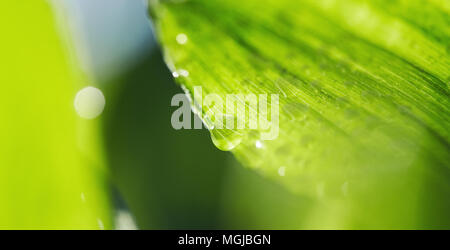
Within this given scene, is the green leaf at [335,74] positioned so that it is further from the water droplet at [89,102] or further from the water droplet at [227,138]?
the water droplet at [89,102]

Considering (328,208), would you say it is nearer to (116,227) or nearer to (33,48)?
(116,227)

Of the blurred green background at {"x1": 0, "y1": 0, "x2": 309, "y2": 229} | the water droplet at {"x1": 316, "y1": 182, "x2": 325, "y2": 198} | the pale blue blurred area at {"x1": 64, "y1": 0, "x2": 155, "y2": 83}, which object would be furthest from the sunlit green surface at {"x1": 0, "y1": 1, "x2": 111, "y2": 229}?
the water droplet at {"x1": 316, "y1": 182, "x2": 325, "y2": 198}

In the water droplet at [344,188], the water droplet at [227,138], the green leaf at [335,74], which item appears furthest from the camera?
the water droplet at [344,188]

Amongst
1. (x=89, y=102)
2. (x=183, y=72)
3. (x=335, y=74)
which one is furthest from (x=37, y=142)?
(x=335, y=74)

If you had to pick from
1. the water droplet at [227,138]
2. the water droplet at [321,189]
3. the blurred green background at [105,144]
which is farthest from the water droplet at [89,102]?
the water droplet at [321,189]

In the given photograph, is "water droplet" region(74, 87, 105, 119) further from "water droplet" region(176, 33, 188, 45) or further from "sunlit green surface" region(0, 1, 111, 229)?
"water droplet" region(176, 33, 188, 45)

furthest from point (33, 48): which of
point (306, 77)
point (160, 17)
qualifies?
point (306, 77)
